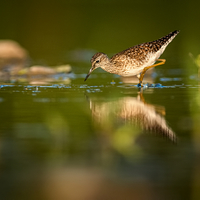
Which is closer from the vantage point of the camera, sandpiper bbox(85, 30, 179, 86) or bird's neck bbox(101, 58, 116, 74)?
sandpiper bbox(85, 30, 179, 86)

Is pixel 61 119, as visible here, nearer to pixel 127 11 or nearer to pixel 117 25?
pixel 117 25

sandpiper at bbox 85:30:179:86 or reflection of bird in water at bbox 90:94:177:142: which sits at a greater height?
sandpiper at bbox 85:30:179:86

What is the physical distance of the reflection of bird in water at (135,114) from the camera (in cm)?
696

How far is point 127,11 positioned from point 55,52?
13160mm

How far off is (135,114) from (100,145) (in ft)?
6.95

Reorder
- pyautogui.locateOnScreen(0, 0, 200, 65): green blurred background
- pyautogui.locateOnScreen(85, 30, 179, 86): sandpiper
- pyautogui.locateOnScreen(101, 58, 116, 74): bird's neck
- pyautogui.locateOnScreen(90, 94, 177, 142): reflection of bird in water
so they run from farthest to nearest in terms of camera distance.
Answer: pyautogui.locateOnScreen(0, 0, 200, 65): green blurred background < pyautogui.locateOnScreen(101, 58, 116, 74): bird's neck < pyautogui.locateOnScreen(85, 30, 179, 86): sandpiper < pyautogui.locateOnScreen(90, 94, 177, 142): reflection of bird in water

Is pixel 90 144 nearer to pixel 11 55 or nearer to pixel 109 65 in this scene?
pixel 109 65

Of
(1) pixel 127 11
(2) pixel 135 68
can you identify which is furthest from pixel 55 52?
(1) pixel 127 11

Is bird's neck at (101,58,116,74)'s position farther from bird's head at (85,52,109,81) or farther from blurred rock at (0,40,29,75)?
blurred rock at (0,40,29,75)

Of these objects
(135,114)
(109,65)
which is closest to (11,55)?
(109,65)

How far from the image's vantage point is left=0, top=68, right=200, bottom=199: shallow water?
456cm

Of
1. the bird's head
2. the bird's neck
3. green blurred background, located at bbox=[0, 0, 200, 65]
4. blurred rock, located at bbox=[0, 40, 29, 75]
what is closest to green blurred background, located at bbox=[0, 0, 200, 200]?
the bird's neck

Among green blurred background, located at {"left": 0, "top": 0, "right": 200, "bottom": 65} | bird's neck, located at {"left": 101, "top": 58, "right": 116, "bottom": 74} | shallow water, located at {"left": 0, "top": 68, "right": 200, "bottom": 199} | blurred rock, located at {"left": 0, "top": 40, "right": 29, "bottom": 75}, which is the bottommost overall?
shallow water, located at {"left": 0, "top": 68, "right": 200, "bottom": 199}

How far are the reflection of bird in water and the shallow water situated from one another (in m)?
0.01
